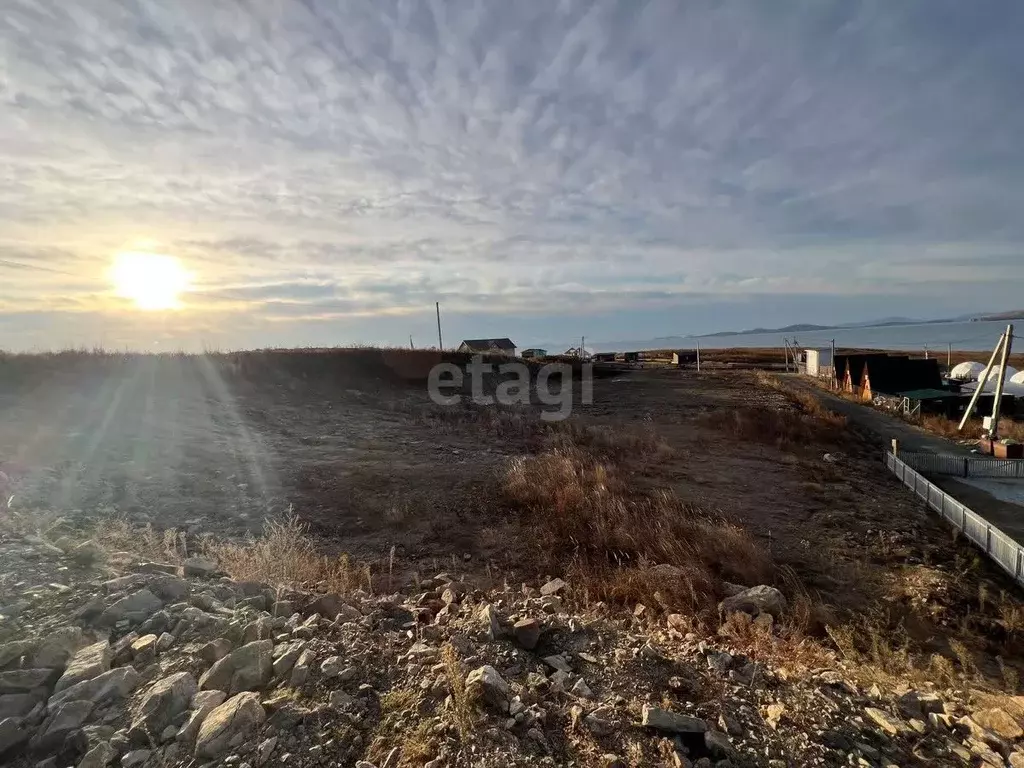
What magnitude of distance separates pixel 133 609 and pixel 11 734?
1.16m

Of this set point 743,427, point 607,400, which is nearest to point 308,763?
point 743,427

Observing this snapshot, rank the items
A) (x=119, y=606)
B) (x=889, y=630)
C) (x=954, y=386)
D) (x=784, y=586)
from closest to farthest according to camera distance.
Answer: (x=119, y=606)
(x=889, y=630)
(x=784, y=586)
(x=954, y=386)

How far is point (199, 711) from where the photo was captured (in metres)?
2.73

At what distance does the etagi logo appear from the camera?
22406 mm

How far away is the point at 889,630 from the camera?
5.61 metres

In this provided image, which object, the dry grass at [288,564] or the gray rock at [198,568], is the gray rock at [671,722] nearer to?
the dry grass at [288,564]

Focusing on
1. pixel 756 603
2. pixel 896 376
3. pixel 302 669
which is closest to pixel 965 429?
pixel 896 376

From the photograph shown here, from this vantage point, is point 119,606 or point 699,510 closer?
point 119,606

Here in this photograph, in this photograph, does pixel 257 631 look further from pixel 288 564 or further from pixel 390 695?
pixel 288 564

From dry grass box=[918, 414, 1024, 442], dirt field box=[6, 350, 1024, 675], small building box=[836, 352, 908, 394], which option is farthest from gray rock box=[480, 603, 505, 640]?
small building box=[836, 352, 908, 394]

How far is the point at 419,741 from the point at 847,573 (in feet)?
23.7

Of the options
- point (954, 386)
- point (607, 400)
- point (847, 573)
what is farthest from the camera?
point (954, 386)

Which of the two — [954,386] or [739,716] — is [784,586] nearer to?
[739,716]

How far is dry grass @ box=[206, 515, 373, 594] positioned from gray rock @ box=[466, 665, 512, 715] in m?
2.35
